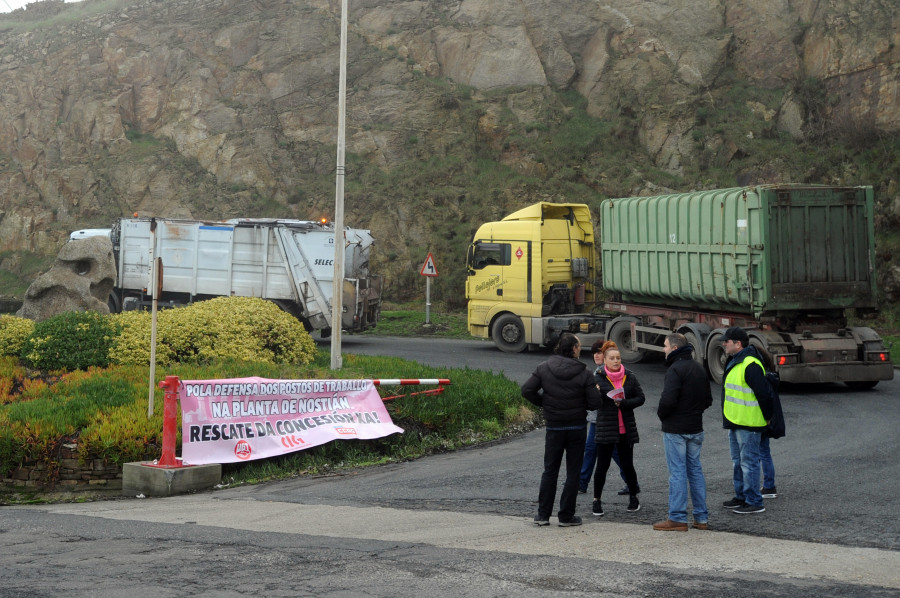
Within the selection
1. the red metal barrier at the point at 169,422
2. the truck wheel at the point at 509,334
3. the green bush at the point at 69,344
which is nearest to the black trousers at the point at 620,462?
the red metal barrier at the point at 169,422

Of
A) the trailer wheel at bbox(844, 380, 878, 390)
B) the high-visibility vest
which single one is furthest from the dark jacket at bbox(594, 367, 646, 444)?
the trailer wheel at bbox(844, 380, 878, 390)

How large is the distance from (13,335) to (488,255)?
11.0m

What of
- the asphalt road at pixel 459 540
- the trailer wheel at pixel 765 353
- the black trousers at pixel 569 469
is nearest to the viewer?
the asphalt road at pixel 459 540

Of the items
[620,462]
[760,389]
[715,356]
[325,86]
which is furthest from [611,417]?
[325,86]

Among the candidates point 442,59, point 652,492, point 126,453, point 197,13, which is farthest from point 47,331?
point 197,13

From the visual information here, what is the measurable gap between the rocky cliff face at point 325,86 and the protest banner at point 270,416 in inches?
906

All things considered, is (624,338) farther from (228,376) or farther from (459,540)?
(459,540)

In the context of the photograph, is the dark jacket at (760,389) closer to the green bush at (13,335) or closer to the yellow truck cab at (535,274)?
the green bush at (13,335)

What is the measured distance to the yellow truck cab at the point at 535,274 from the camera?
69.9ft

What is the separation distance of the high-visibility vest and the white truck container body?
49.4ft

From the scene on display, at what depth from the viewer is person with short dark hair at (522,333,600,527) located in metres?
7.70

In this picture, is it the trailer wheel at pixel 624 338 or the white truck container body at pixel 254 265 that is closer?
the trailer wheel at pixel 624 338

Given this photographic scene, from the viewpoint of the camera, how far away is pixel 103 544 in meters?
7.12

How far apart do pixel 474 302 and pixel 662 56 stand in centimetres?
2093
